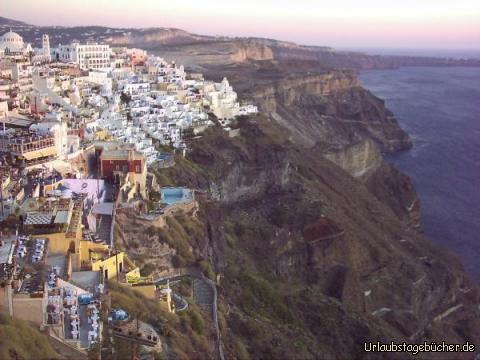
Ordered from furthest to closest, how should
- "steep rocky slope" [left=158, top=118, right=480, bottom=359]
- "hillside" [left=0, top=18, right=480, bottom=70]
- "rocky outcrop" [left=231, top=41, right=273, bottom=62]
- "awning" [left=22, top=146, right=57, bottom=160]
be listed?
"rocky outcrop" [left=231, top=41, right=273, bottom=62], "hillside" [left=0, top=18, right=480, bottom=70], "steep rocky slope" [left=158, top=118, right=480, bottom=359], "awning" [left=22, top=146, right=57, bottom=160]

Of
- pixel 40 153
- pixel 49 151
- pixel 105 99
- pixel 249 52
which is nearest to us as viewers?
pixel 40 153

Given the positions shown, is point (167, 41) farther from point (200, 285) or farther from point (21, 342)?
point (21, 342)

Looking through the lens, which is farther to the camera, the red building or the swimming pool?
the swimming pool

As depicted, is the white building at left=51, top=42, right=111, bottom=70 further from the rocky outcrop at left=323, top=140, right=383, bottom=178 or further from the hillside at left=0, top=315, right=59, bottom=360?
the hillside at left=0, top=315, right=59, bottom=360

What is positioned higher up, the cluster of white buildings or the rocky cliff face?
the cluster of white buildings

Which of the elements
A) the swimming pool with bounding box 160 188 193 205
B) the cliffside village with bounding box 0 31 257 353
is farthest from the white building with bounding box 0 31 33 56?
the swimming pool with bounding box 160 188 193 205

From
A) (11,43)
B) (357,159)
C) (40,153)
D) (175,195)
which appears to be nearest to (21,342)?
(40,153)
